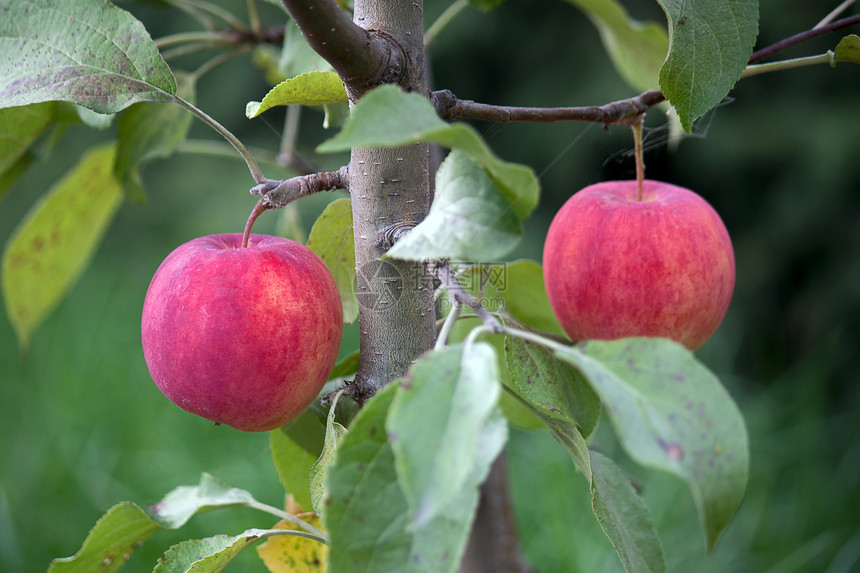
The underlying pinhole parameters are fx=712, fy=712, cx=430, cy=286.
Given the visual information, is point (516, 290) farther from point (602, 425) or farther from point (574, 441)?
point (602, 425)

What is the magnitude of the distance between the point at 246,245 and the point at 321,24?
181 millimetres

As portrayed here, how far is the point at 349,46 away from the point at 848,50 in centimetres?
32

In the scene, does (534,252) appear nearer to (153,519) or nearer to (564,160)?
(564,160)

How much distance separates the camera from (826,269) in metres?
1.66

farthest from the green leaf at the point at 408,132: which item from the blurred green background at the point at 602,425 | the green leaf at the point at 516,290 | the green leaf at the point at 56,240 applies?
the blurred green background at the point at 602,425

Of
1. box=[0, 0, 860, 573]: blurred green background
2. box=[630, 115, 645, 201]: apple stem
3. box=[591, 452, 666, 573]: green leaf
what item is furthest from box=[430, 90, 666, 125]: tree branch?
box=[0, 0, 860, 573]: blurred green background

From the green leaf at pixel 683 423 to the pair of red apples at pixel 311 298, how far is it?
193 millimetres

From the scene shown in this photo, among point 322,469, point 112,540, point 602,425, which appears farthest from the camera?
point 602,425

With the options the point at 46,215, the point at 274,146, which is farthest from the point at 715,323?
the point at 274,146

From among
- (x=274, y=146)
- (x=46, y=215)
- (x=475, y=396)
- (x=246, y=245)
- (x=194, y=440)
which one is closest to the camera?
(x=475, y=396)

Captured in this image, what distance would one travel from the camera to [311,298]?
42cm

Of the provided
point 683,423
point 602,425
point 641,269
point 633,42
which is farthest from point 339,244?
point 602,425

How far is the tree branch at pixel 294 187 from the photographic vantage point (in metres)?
0.41

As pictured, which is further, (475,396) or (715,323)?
(715,323)
